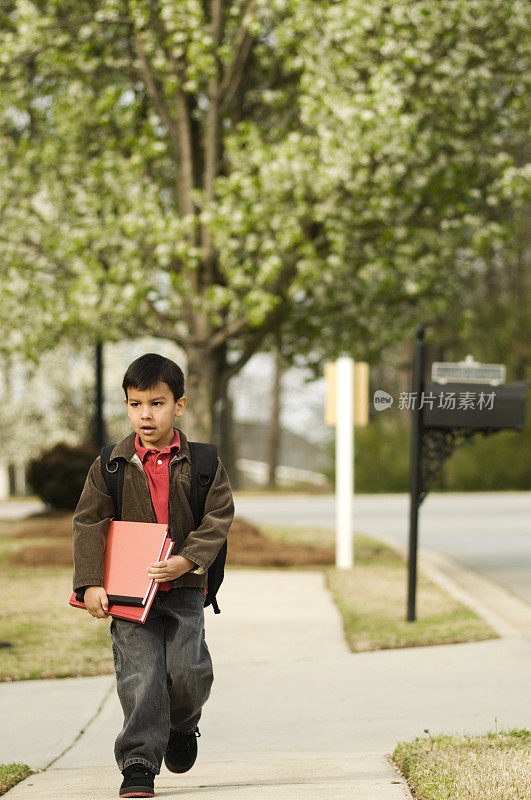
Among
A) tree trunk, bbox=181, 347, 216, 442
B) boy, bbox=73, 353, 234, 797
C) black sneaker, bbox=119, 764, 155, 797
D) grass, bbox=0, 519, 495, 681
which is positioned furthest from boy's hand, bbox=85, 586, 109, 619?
tree trunk, bbox=181, 347, 216, 442

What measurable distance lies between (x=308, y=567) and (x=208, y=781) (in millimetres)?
7863

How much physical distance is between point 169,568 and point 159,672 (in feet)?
1.35

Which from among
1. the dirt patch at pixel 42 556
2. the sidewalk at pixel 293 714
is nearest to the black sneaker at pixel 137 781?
the sidewalk at pixel 293 714

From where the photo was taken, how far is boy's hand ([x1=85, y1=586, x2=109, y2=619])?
13.9 feet

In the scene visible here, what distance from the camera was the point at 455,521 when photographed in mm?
18422

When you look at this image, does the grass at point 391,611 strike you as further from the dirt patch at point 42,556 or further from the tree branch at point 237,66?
the tree branch at point 237,66

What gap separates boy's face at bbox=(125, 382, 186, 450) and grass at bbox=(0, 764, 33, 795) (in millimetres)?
1560

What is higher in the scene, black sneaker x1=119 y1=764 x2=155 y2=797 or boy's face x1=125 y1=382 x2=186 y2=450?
boy's face x1=125 y1=382 x2=186 y2=450

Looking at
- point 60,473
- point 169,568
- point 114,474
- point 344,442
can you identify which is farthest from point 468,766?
point 60,473

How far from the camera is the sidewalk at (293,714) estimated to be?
464cm

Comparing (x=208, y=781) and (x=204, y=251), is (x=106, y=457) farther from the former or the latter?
(x=204, y=251)

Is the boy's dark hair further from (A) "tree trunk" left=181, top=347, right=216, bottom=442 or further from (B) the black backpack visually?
(A) "tree trunk" left=181, top=347, right=216, bottom=442

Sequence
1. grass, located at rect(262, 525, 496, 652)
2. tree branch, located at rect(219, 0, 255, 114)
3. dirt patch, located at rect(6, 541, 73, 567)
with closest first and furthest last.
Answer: grass, located at rect(262, 525, 496, 652), dirt patch, located at rect(6, 541, 73, 567), tree branch, located at rect(219, 0, 255, 114)

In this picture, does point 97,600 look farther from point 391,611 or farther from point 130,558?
point 391,611
